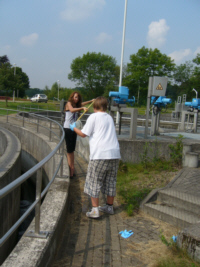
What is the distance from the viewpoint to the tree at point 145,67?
158 ft

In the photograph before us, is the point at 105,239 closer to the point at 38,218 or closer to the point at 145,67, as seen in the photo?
the point at 38,218

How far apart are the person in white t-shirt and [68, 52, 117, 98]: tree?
58.6 m

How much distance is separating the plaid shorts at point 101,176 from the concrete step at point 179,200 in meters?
1.02

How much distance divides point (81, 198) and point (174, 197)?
1.47 meters

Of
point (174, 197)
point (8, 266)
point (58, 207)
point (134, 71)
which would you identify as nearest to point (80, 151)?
point (174, 197)

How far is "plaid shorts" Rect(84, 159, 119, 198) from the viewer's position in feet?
12.4

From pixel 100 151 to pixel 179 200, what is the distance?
151 centimetres

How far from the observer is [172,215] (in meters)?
3.89

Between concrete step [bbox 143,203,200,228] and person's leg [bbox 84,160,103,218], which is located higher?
person's leg [bbox 84,160,103,218]

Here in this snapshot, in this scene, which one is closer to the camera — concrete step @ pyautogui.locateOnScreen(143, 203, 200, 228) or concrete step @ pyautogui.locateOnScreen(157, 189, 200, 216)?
concrete step @ pyautogui.locateOnScreen(143, 203, 200, 228)

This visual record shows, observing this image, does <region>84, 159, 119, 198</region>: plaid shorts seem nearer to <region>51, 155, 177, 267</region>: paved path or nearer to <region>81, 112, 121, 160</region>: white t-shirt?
<region>81, 112, 121, 160</region>: white t-shirt

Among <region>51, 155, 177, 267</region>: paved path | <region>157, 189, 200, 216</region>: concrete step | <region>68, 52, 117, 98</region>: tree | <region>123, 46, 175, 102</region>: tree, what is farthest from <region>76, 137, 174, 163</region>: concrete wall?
<region>68, 52, 117, 98</region>: tree

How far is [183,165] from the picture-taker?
6.34 meters

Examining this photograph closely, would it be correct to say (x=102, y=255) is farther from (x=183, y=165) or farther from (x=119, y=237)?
(x=183, y=165)
